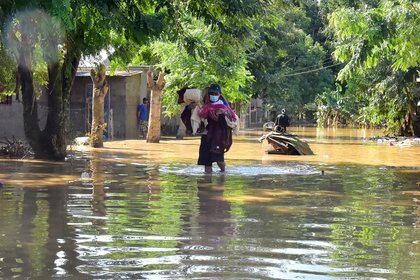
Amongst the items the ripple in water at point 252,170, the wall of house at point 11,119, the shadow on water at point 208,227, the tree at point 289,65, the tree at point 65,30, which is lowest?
the shadow on water at point 208,227

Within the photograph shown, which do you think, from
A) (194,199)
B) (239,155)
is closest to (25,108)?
(239,155)

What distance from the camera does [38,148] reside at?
18.6 metres

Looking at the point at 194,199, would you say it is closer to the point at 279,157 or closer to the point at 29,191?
the point at 29,191

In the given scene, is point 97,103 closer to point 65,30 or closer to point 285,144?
point 285,144

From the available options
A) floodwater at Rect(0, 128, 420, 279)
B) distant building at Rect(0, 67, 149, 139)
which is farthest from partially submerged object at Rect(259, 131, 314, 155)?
distant building at Rect(0, 67, 149, 139)

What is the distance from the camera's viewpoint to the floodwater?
21.5 feet

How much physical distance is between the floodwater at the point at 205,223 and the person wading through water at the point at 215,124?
0.51m

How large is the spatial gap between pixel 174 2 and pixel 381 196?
5.84m

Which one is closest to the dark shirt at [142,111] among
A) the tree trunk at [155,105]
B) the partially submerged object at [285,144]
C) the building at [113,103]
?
the building at [113,103]

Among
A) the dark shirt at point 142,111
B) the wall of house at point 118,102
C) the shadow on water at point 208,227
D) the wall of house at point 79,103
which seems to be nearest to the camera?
the shadow on water at point 208,227

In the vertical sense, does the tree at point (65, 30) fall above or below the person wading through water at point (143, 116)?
above

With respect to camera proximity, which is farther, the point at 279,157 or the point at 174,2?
the point at 279,157

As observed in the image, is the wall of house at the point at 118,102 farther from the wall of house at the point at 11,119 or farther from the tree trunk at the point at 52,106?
the tree trunk at the point at 52,106

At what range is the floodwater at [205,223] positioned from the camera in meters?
6.56
